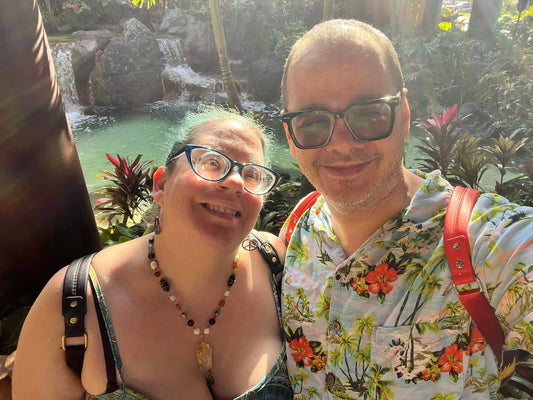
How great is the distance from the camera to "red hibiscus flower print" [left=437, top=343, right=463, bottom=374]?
1.39 metres

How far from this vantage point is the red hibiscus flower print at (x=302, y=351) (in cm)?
164

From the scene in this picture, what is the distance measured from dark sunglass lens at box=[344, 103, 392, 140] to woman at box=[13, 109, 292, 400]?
43 centimetres

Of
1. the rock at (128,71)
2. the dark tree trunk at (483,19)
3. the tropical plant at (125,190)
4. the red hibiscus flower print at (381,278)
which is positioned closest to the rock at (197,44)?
the rock at (128,71)

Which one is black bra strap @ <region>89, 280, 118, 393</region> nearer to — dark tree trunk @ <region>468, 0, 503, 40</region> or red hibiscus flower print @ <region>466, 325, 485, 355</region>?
red hibiscus flower print @ <region>466, 325, 485, 355</region>

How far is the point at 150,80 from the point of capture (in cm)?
1422

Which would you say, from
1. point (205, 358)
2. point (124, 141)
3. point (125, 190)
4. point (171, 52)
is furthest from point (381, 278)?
point (171, 52)

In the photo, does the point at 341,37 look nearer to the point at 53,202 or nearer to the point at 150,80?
the point at 53,202

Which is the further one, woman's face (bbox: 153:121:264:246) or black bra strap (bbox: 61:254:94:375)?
woman's face (bbox: 153:121:264:246)

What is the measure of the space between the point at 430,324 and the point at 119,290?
47.6 inches

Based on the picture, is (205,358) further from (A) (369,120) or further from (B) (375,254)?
(A) (369,120)

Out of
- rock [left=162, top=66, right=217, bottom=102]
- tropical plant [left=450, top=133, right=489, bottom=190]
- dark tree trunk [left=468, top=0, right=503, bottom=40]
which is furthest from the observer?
rock [left=162, top=66, right=217, bottom=102]

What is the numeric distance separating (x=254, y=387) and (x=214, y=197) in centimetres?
79

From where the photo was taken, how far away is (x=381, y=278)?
147cm

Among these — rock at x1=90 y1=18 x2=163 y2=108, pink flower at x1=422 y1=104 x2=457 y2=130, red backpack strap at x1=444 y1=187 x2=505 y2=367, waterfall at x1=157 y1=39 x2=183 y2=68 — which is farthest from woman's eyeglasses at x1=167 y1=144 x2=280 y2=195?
waterfall at x1=157 y1=39 x2=183 y2=68
